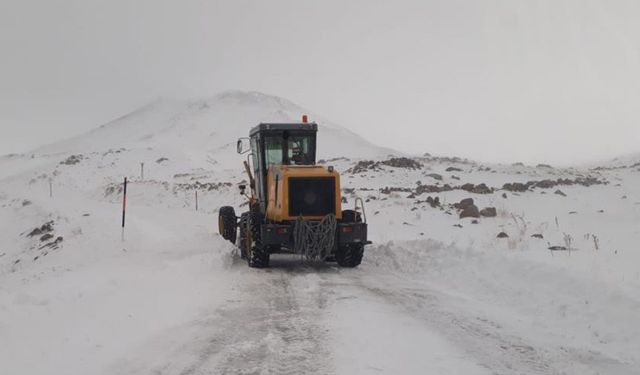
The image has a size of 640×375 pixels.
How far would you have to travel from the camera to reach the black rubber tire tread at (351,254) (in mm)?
13539

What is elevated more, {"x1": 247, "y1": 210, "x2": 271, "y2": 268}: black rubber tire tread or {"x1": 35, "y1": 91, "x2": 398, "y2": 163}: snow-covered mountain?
{"x1": 35, "y1": 91, "x2": 398, "y2": 163}: snow-covered mountain

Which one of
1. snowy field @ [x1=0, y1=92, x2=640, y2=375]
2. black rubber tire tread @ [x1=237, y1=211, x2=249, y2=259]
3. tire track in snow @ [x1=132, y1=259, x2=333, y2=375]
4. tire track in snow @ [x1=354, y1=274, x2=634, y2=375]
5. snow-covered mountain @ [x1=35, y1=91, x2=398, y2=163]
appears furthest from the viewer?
snow-covered mountain @ [x1=35, y1=91, x2=398, y2=163]

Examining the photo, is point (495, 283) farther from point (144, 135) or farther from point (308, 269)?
point (144, 135)

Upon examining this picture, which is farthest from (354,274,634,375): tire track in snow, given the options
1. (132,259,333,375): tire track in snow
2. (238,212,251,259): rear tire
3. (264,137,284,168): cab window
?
(264,137,284,168): cab window

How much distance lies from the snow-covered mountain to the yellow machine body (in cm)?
6366

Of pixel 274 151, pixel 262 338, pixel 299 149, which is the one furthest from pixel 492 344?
pixel 274 151

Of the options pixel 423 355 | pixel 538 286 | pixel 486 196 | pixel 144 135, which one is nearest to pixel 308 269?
pixel 538 286

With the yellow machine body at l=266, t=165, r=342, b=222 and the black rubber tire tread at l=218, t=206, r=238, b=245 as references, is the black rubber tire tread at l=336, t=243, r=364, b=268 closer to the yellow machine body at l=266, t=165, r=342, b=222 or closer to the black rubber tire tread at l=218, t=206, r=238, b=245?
the yellow machine body at l=266, t=165, r=342, b=222

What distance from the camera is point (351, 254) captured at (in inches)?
536

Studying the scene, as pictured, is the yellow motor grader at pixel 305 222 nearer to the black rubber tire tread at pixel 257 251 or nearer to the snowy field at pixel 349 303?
the black rubber tire tread at pixel 257 251

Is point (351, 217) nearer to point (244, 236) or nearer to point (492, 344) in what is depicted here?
point (244, 236)

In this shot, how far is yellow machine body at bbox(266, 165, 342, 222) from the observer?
520 inches

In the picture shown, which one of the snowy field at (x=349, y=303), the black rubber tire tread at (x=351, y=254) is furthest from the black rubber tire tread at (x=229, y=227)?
the black rubber tire tread at (x=351, y=254)

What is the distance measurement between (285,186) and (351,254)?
2183 mm
